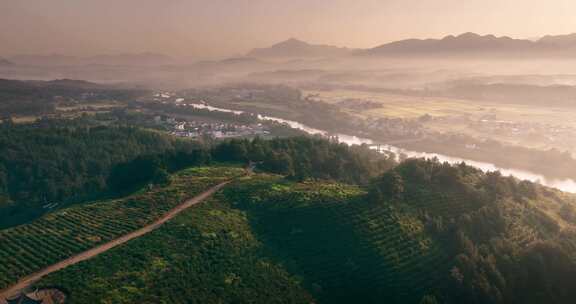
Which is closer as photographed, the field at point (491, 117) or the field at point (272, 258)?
the field at point (272, 258)

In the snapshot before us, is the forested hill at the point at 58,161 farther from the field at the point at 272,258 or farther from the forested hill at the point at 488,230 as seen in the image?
the forested hill at the point at 488,230

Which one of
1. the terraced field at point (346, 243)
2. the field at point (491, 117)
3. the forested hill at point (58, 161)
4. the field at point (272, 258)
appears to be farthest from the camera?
the field at point (491, 117)

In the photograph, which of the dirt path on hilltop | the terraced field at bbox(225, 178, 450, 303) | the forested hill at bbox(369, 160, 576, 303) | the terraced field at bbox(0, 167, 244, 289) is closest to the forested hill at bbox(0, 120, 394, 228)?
the terraced field at bbox(0, 167, 244, 289)

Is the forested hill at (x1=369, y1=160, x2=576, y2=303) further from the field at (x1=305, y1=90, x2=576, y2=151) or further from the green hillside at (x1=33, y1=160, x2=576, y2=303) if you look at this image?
the field at (x1=305, y1=90, x2=576, y2=151)

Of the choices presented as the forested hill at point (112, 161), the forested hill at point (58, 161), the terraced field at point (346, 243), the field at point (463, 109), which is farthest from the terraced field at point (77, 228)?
the field at point (463, 109)

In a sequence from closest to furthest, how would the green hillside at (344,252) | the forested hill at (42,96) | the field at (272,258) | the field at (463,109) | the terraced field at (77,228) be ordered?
the field at (272,258) < the green hillside at (344,252) < the terraced field at (77,228) < the field at (463,109) < the forested hill at (42,96)

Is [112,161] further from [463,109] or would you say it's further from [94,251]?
[463,109]

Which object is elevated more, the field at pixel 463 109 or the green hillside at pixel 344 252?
the field at pixel 463 109
